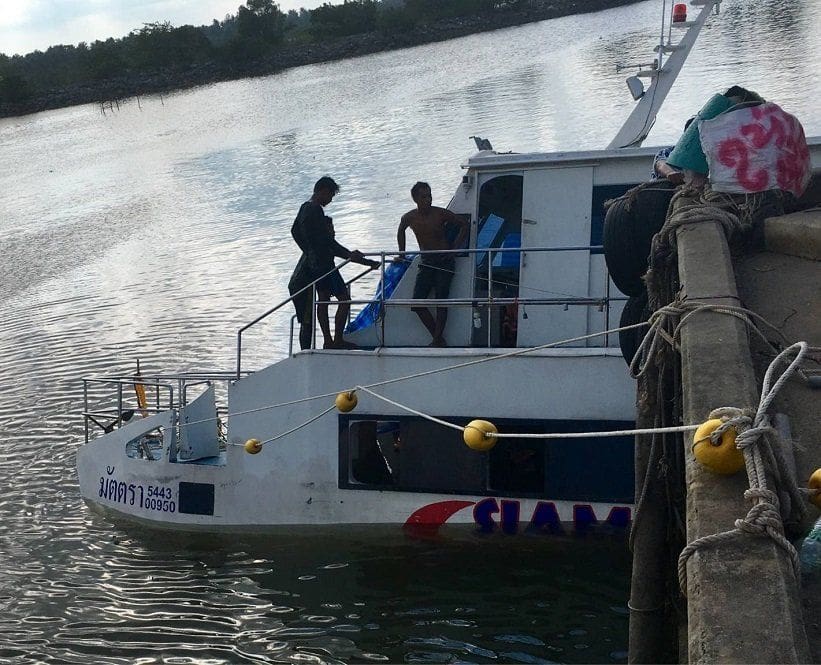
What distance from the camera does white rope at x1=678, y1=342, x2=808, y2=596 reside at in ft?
8.70

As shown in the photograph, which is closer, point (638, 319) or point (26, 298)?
point (638, 319)

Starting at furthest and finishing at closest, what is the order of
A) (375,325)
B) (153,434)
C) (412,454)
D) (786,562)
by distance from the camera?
(153,434)
(375,325)
(412,454)
(786,562)

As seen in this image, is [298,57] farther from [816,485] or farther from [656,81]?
[816,485]

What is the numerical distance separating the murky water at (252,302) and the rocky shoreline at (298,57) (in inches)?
424

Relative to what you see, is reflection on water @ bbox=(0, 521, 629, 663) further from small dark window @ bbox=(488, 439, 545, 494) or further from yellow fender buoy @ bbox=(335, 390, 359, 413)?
yellow fender buoy @ bbox=(335, 390, 359, 413)

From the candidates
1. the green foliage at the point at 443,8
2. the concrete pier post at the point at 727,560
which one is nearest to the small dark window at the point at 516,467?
the concrete pier post at the point at 727,560

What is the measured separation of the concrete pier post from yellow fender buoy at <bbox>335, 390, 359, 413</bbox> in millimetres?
4149

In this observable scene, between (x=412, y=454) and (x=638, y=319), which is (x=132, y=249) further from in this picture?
(x=638, y=319)

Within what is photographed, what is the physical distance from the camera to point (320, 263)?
907cm

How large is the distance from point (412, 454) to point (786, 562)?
575 centimetres

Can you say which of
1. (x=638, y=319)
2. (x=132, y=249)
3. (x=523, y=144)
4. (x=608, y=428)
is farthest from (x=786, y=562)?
(x=523, y=144)

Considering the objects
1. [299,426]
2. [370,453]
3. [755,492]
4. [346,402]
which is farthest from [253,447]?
[755,492]

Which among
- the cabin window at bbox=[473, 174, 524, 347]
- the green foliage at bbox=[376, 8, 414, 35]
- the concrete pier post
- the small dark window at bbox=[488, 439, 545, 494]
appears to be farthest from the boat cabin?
the green foliage at bbox=[376, 8, 414, 35]

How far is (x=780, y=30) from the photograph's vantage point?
138ft
